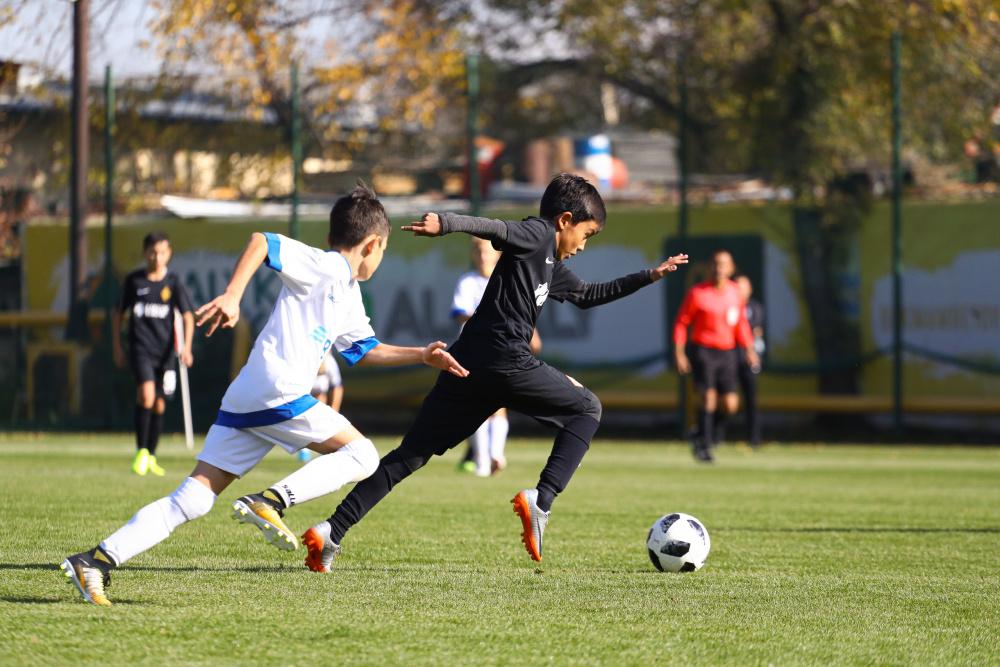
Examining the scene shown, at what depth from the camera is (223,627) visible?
5266 millimetres

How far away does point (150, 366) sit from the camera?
12.8m

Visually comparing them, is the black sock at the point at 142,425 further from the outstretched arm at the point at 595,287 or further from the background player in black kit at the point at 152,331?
the outstretched arm at the point at 595,287

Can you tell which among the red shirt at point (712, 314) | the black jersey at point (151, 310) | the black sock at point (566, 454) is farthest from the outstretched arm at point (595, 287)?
the red shirt at point (712, 314)

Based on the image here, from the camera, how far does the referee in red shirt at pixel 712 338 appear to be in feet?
50.1

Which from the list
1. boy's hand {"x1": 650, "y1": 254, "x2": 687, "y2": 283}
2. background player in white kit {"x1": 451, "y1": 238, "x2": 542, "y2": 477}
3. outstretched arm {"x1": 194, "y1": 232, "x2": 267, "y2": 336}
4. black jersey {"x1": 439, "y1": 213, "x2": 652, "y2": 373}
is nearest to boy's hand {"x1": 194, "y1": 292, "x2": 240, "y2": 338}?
outstretched arm {"x1": 194, "y1": 232, "x2": 267, "y2": 336}

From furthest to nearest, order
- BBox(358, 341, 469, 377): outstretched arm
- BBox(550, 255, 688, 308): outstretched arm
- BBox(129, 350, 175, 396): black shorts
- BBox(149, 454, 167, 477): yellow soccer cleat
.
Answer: BBox(129, 350, 175, 396): black shorts
BBox(149, 454, 167, 477): yellow soccer cleat
BBox(550, 255, 688, 308): outstretched arm
BBox(358, 341, 469, 377): outstretched arm

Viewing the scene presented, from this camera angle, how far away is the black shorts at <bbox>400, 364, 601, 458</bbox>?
6871 millimetres

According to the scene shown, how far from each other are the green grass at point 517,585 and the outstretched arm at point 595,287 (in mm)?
1246

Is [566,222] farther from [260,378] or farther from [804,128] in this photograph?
[804,128]

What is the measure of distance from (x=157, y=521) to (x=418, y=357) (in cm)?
130

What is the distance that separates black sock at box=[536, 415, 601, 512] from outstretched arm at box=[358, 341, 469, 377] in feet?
2.45

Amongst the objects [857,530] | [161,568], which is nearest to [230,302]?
[161,568]

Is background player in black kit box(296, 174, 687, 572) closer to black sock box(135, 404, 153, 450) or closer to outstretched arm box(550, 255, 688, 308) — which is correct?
outstretched arm box(550, 255, 688, 308)

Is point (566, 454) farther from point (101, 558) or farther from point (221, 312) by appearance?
point (101, 558)
